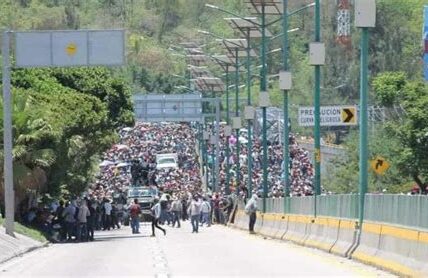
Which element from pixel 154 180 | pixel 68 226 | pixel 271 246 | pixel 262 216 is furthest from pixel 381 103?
pixel 154 180

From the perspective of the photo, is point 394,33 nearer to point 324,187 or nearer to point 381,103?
point 324,187

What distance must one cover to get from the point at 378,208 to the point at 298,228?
1233 centimetres

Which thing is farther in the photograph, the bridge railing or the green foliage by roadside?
the green foliage by roadside

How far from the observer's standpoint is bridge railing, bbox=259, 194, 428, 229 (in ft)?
75.7

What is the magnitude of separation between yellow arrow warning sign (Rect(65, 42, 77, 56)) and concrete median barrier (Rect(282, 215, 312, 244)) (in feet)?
32.0

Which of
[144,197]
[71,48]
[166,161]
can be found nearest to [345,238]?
[71,48]

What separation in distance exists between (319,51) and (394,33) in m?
69.8

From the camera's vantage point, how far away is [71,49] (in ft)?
151

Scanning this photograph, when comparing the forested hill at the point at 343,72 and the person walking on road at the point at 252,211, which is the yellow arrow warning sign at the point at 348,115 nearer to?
the person walking on road at the point at 252,211

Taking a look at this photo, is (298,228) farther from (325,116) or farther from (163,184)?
(163,184)

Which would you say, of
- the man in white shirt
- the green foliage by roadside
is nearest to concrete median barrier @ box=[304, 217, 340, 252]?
the green foliage by roadside

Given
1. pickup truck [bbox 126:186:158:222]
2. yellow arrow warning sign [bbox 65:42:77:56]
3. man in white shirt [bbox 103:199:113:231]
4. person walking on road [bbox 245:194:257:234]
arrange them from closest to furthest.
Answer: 1. yellow arrow warning sign [bbox 65:42:77:56]
2. person walking on road [bbox 245:194:257:234]
3. man in white shirt [bbox 103:199:113:231]
4. pickup truck [bbox 126:186:158:222]

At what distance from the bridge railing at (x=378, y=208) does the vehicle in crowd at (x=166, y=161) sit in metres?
72.2

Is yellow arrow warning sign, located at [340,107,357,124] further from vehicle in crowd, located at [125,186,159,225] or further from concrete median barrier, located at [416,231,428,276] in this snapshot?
vehicle in crowd, located at [125,186,159,225]
